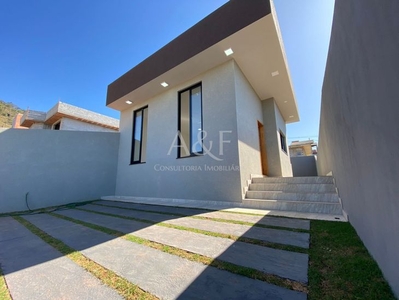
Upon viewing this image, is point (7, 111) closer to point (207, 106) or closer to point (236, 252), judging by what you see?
point (207, 106)

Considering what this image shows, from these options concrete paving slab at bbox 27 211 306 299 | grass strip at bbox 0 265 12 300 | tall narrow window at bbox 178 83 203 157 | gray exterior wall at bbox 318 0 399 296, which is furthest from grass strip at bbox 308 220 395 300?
tall narrow window at bbox 178 83 203 157

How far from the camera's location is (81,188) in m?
5.81

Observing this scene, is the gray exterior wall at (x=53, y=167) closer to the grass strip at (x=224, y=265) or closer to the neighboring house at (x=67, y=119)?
the neighboring house at (x=67, y=119)

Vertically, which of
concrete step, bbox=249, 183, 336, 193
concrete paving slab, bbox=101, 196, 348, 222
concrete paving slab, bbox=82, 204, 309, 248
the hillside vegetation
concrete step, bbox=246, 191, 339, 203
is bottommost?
concrete paving slab, bbox=82, 204, 309, 248

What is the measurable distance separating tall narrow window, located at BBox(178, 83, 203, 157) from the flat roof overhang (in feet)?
1.55

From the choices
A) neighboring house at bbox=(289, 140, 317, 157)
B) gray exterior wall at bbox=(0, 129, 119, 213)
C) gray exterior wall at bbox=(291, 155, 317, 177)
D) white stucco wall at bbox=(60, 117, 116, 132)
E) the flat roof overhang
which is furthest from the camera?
neighboring house at bbox=(289, 140, 317, 157)

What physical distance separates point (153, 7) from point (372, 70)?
20.6 feet

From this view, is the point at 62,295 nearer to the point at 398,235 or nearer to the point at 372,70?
the point at 398,235

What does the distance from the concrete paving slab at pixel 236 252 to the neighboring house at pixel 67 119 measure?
9343 mm

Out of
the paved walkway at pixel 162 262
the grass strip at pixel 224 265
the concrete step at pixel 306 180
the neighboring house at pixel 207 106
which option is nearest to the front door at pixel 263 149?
the neighboring house at pixel 207 106

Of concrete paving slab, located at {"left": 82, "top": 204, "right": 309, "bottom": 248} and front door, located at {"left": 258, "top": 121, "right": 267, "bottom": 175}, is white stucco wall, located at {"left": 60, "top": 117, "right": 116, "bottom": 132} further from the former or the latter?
front door, located at {"left": 258, "top": 121, "right": 267, "bottom": 175}

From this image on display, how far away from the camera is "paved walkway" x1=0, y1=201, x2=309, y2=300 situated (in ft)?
3.62

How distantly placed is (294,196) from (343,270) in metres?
2.37

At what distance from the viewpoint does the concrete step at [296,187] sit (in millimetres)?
3432
